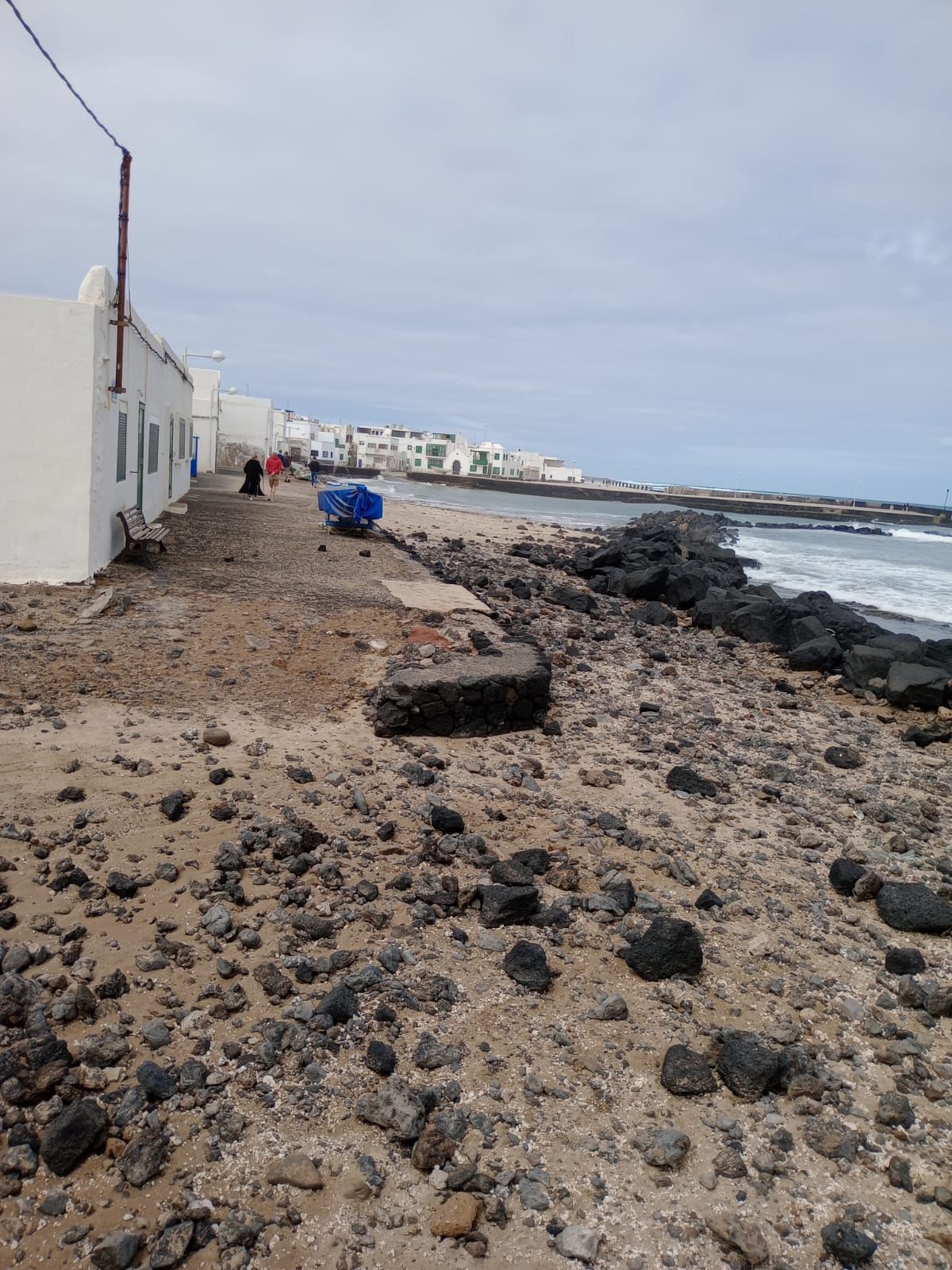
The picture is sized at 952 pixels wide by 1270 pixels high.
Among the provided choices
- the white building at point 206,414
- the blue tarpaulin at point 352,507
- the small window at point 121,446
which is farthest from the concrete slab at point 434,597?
the white building at point 206,414

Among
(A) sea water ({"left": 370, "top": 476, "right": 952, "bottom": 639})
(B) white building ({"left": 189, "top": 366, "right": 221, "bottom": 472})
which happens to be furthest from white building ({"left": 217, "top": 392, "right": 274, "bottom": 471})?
(A) sea water ({"left": 370, "top": 476, "right": 952, "bottom": 639})

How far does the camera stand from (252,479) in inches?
985

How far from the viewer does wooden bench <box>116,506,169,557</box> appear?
1139 centimetres

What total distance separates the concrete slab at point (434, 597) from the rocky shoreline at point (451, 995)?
302cm

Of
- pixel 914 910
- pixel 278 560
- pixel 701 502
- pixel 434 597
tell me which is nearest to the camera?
pixel 914 910

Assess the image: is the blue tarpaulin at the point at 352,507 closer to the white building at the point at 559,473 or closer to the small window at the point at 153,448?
the small window at the point at 153,448

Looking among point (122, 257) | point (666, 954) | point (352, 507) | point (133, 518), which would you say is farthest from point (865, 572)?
point (666, 954)

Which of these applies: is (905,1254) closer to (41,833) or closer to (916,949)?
(916,949)

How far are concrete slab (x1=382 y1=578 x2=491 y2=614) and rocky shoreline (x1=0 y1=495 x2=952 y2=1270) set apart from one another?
302 centimetres

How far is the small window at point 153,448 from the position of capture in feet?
50.3

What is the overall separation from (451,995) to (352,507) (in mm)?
14779

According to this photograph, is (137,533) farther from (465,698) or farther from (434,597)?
(465,698)

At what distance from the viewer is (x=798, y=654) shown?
40.0 feet

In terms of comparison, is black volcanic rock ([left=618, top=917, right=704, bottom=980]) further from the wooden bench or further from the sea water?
the sea water
